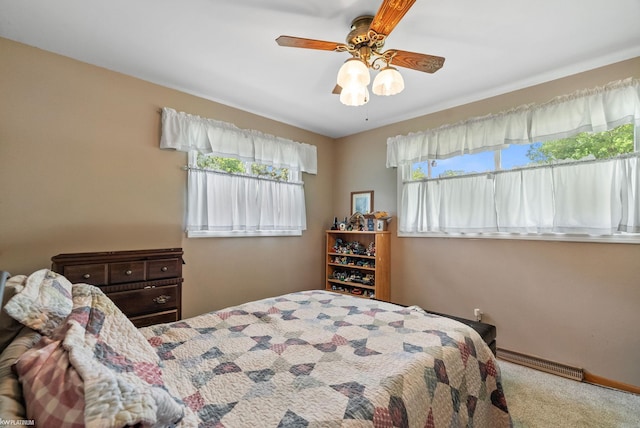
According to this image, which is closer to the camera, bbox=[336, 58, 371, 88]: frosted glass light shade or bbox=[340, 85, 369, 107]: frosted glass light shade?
bbox=[336, 58, 371, 88]: frosted glass light shade

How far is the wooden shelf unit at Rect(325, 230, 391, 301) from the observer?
348cm

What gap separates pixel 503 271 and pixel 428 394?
2.12m

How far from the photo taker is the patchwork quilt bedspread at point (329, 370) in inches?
37.1

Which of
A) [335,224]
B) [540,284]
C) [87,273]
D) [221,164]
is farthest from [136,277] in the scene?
[540,284]

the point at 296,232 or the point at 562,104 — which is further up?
the point at 562,104

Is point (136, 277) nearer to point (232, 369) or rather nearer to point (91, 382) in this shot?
point (232, 369)

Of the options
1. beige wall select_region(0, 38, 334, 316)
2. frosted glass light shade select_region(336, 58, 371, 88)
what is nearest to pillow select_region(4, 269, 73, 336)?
beige wall select_region(0, 38, 334, 316)

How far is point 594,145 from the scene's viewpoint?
2373 millimetres

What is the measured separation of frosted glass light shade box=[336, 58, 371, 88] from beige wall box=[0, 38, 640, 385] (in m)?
1.88

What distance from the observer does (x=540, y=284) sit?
258cm

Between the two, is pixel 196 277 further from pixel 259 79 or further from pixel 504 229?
pixel 504 229

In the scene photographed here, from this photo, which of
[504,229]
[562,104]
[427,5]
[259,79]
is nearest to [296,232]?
[259,79]

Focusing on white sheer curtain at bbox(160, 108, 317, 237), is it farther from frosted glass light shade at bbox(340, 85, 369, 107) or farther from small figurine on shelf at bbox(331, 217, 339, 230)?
frosted glass light shade at bbox(340, 85, 369, 107)

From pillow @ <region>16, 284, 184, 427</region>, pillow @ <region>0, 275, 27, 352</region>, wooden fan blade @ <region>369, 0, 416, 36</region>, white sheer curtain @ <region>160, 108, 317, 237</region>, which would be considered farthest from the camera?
white sheer curtain @ <region>160, 108, 317, 237</region>
